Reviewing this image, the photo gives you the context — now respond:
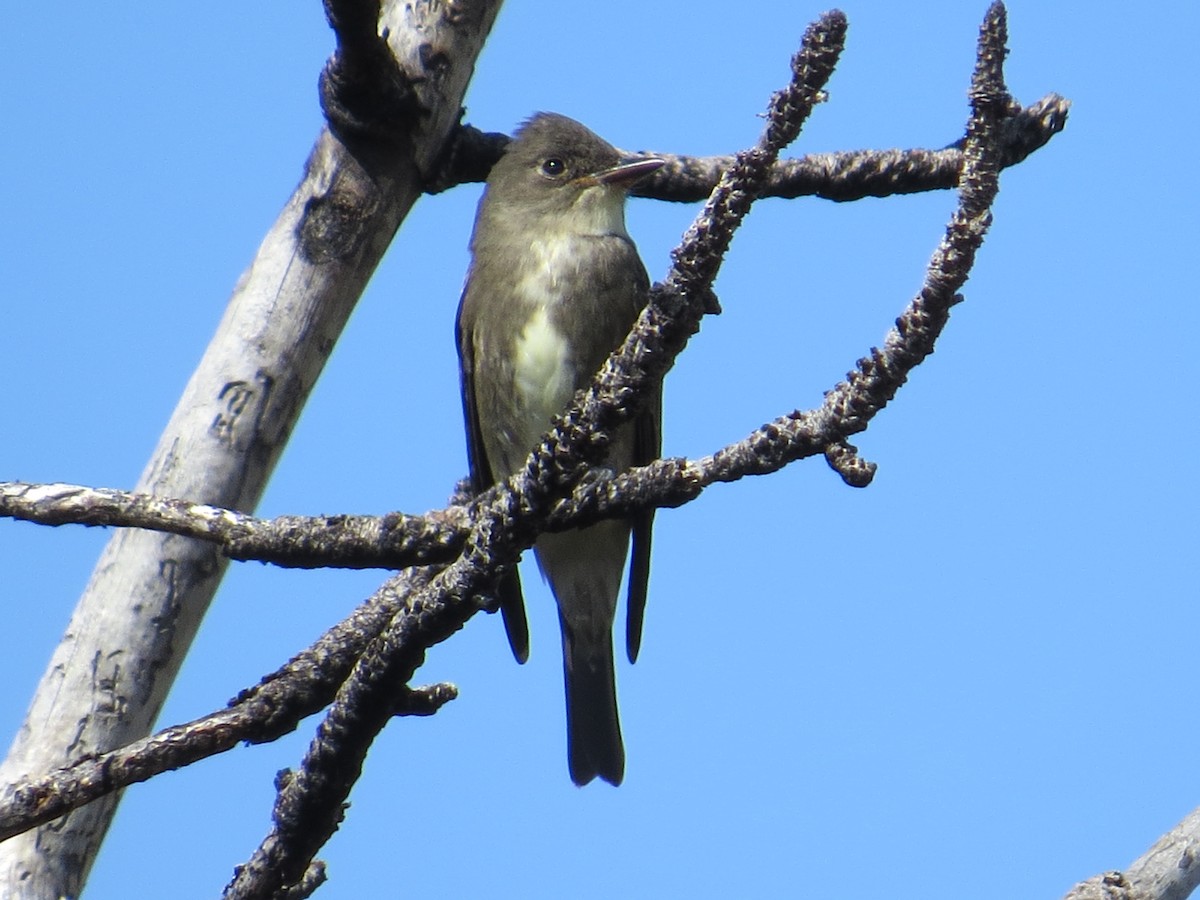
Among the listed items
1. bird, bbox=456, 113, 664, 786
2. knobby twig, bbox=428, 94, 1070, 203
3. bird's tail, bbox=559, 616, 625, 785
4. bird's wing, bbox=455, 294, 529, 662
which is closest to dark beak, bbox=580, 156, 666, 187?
bird, bbox=456, 113, 664, 786

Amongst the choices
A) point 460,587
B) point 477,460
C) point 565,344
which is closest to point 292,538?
point 460,587

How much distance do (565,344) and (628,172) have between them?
63 cm

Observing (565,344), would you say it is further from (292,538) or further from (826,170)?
(292,538)

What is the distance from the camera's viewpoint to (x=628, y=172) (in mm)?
5598

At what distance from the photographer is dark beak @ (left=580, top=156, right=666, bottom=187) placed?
547cm

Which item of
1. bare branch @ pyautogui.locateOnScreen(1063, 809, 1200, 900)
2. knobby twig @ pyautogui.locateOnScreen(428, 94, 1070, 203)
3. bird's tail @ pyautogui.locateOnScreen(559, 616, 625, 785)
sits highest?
knobby twig @ pyautogui.locateOnScreen(428, 94, 1070, 203)

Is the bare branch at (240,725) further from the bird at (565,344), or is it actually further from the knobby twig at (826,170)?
the bird at (565,344)

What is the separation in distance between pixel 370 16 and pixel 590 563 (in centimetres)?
269

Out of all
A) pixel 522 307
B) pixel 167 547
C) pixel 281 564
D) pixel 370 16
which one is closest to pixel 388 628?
pixel 281 564

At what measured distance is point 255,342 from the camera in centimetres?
421

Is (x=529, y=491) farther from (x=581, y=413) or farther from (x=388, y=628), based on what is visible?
(x=388, y=628)

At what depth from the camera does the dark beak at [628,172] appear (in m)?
5.47

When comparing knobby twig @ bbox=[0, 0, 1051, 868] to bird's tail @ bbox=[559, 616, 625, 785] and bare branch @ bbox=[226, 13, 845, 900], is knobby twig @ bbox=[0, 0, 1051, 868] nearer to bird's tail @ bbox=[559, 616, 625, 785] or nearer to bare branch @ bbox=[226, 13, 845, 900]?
bare branch @ bbox=[226, 13, 845, 900]

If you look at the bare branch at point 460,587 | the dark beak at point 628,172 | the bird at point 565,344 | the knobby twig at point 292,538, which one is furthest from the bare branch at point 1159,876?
the dark beak at point 628,172
